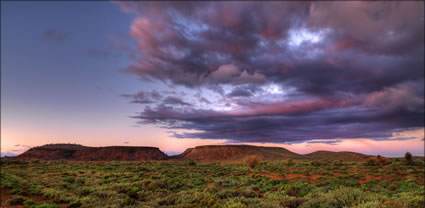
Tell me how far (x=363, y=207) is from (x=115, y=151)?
105m

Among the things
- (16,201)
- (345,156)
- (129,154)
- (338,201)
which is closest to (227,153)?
(129,154)

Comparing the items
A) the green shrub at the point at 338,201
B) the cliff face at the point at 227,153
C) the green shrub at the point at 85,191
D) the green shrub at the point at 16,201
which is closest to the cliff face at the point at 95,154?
the cliff face at the point at 227,153

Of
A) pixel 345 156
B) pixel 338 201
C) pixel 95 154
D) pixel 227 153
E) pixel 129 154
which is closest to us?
pixel 338 201

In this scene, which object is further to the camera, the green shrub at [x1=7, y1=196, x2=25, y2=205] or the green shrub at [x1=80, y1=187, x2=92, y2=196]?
the green shrub at [x1=80, y1=187, x2=92, y2=196]

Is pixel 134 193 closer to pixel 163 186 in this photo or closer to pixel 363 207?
pixel 163 186

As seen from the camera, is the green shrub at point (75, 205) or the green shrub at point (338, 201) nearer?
the green shrub at point (338, 201)

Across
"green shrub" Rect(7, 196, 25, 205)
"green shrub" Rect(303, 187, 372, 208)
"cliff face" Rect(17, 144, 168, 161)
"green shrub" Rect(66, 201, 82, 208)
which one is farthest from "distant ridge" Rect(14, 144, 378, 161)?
"green shrub" Rect(303, 187, 372, 208)

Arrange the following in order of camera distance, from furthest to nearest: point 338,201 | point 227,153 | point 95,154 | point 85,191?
1. point 227,153
2. point 95,154
3. point 85,191
4. point 338,201

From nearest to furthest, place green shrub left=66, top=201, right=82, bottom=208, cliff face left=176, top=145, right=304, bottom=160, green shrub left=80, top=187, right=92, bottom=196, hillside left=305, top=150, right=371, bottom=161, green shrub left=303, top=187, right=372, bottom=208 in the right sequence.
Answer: green shrub left=303, top=187, right=372, bottom=208 → green shrub left=66, top=201, right=82, bottom=208 → green shrub left=80, top=187, right=92, bottom=196 → hillside left=305, top=150, right=371, bottom=161 → cliff face left=176, top=145, right=304, bottom=160

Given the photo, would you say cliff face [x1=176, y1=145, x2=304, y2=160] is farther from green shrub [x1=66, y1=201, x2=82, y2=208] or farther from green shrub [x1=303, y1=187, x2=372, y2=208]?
green shrub [x1=303, y1=187, x2=372, y2=208]

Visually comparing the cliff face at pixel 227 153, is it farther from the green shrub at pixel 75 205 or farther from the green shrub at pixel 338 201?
the green shrub at pixel 338 201

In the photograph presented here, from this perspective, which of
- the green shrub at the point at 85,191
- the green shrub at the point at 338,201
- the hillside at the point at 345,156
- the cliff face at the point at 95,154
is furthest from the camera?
the cliff face at the point at 95,154

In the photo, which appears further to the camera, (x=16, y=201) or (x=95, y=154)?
(x=95, y=154)

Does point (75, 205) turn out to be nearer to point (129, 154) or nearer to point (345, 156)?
point (129, 154)
